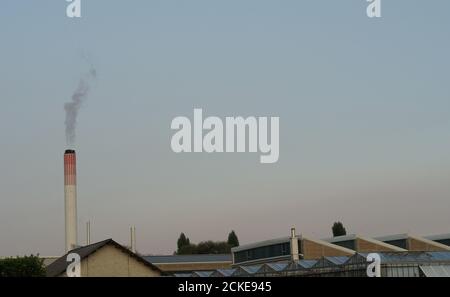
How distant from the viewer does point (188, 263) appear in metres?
125

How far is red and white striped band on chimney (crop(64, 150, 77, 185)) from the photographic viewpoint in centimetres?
8504

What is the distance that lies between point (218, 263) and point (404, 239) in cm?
3363

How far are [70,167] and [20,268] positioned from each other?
1576 centimetres

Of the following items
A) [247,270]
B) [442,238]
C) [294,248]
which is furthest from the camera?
[442,238]

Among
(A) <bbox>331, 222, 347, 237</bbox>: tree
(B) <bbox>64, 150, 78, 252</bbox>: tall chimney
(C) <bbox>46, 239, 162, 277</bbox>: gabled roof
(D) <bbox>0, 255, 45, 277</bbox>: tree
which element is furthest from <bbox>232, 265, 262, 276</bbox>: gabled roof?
(A) <bbox>331, 222, 347, 237</bbox>: tree

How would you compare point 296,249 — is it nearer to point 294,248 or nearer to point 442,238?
point 294,248

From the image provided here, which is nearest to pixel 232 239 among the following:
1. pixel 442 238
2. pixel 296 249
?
pixel 442 238

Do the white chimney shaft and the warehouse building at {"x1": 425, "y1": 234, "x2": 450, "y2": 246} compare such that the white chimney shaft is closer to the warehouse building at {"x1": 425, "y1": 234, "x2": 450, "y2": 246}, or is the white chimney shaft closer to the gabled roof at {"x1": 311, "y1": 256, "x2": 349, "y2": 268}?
the gabled roof at {"x1": 311, "y1": 256, "x2": 349, "y2": 268}

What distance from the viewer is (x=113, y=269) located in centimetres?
6869

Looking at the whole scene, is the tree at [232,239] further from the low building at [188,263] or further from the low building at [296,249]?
the low building at [296,249]

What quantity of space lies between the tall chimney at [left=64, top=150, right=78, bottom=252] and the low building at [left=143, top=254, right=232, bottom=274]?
125 ft

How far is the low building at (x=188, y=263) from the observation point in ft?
404
